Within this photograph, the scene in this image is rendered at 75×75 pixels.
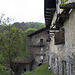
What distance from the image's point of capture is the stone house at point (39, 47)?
20.7m

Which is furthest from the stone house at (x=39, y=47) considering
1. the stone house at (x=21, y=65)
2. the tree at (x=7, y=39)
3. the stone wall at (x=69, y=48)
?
the stone wall at (x=69, y=48)

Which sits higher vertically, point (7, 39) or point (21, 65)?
point (7, 39)

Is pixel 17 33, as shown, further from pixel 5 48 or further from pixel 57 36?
pixel 57 36

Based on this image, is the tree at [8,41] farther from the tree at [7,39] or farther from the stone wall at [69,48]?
the stone wall at [69,48]

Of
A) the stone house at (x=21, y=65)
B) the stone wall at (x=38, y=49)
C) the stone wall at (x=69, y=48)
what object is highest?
the stone wall at (x=69, y=48)

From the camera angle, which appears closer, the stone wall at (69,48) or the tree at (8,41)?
the stone wall at (69,48)

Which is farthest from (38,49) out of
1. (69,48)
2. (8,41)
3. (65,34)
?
(69,48)

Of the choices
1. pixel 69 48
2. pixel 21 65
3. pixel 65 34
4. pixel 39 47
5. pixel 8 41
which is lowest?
pixel 21 65

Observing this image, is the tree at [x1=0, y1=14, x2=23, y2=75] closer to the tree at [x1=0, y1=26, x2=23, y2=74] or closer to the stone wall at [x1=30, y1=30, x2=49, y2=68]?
the tree at [x1=0, y1=26, x2=23, y2=74]

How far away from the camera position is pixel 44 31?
69.1ft

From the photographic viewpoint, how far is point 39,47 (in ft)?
69.9

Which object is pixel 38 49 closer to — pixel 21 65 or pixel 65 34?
pixel 21 65

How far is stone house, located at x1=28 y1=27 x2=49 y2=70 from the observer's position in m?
20.7

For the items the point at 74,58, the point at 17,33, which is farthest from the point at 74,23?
the point at 17,33
